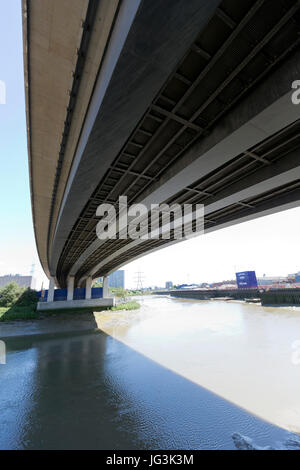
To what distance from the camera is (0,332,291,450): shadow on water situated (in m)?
5.61

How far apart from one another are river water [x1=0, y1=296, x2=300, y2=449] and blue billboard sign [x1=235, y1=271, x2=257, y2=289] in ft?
178

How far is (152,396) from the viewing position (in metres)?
8.05

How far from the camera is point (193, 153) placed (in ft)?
24.8

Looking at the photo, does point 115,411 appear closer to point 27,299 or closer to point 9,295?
point 27,299

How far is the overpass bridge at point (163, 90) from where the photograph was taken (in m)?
3.93

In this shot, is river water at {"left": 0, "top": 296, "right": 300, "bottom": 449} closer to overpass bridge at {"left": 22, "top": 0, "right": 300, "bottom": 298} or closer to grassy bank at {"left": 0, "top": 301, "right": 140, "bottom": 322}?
overpass bridge at {"left": 22, "top": 0, "right": 300, "bottom": 298}

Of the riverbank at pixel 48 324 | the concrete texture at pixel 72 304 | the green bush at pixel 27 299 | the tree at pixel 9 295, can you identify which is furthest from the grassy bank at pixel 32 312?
the tree at pixel 9 295

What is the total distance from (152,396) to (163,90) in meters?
10.7

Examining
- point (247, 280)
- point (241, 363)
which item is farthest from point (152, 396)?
point (247, 280)

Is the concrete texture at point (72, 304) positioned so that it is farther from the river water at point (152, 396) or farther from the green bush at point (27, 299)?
the river water at point (152, 396)

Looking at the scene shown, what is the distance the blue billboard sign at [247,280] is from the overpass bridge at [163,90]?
206 ft

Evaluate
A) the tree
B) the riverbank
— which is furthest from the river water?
the tree

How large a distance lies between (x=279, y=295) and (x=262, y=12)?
1931 inches
